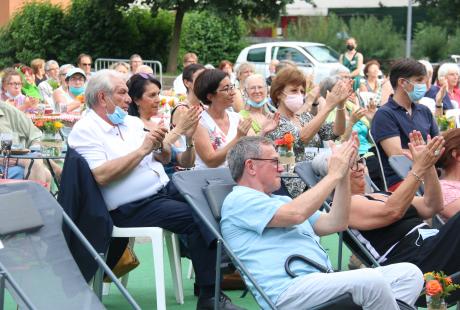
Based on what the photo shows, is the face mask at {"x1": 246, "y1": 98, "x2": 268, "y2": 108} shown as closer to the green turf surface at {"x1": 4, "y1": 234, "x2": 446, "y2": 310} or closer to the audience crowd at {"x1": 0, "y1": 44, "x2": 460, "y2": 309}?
the audience crowd at {"x1": 0, "y1": 44, "x2": 460, "y2": 309}

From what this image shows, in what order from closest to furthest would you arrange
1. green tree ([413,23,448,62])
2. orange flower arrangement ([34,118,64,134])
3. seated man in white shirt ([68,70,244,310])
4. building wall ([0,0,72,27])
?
1. seated man in white shirt ([68,70,244,310])
2. orange flower arrangement ([34,118,64,134])
3. building wall ([0,0,72,27])
4. green tree ([413,23,448,62])

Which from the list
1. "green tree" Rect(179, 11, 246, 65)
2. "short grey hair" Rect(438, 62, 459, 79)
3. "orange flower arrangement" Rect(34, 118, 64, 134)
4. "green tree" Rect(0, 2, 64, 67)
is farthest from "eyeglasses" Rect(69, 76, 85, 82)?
"green tree" Rect(179, 11, 246, 65)

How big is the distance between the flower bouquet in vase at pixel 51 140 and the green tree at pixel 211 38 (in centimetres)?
2438

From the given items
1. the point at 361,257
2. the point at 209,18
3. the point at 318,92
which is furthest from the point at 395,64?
the point at 209,18

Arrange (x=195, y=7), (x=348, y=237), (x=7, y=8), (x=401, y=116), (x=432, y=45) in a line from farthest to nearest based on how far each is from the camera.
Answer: (x=432, y=45), (x=7, y=8), (x=195, y=7), (x=401, y=116), (x=348, y=237)

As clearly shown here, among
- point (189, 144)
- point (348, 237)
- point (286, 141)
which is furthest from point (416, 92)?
point (348, 237)

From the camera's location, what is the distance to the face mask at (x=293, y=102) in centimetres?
838

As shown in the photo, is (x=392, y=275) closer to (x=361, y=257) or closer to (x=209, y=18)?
(x=361, y=257)

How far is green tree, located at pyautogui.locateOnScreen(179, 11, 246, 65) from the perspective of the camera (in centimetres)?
3309

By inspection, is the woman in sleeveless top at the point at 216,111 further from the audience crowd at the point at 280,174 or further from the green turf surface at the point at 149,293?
the green turf surface at the point at 149,293

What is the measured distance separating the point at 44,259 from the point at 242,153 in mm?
1188

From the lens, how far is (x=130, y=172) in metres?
6.64

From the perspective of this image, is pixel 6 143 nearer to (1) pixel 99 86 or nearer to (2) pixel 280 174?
(1) pixel 99 86

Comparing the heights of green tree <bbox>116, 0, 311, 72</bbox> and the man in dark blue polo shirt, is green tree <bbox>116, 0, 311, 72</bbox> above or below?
below
